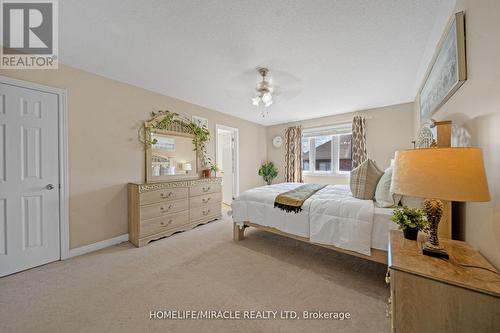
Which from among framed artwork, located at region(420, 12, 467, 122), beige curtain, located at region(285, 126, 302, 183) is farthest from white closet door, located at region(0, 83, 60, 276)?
beige curtain, located at region(285, 126, 302, 183)

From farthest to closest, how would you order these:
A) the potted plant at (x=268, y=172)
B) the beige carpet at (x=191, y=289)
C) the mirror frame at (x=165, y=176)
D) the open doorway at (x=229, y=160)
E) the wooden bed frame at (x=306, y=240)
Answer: the potted plant at (x=268, y=172), the open doorway at (x=229, y=160), the mirror frame at (x=165, y=176), the wooden bed frame at (x=306, y=240), the beige carpet at (x=191, y=289)

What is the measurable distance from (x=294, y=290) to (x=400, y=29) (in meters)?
2.64

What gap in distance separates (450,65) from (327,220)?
167cm

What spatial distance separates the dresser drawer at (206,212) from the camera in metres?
3.44

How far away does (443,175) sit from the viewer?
84 cm

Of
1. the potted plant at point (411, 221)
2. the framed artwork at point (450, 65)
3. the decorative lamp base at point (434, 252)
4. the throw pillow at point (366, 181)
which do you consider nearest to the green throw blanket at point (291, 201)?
the throw pillow at point (366, 181)

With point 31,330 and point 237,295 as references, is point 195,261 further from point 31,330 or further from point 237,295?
point 31,330

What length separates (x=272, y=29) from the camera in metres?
1.71

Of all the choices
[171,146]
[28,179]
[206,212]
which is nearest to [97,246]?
[28,179]

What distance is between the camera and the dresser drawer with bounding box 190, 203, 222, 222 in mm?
3441

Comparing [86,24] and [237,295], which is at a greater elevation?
[86,24]

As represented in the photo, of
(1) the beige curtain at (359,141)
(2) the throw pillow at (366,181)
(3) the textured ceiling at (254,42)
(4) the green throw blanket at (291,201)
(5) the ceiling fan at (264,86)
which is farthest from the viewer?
(1) the beige curtain at (359,141)

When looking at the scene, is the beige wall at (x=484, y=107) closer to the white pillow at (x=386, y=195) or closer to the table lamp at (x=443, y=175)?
the table lamp at (x=443, y=175)

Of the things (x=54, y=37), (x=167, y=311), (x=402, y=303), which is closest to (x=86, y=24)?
(x=54, y=37)
